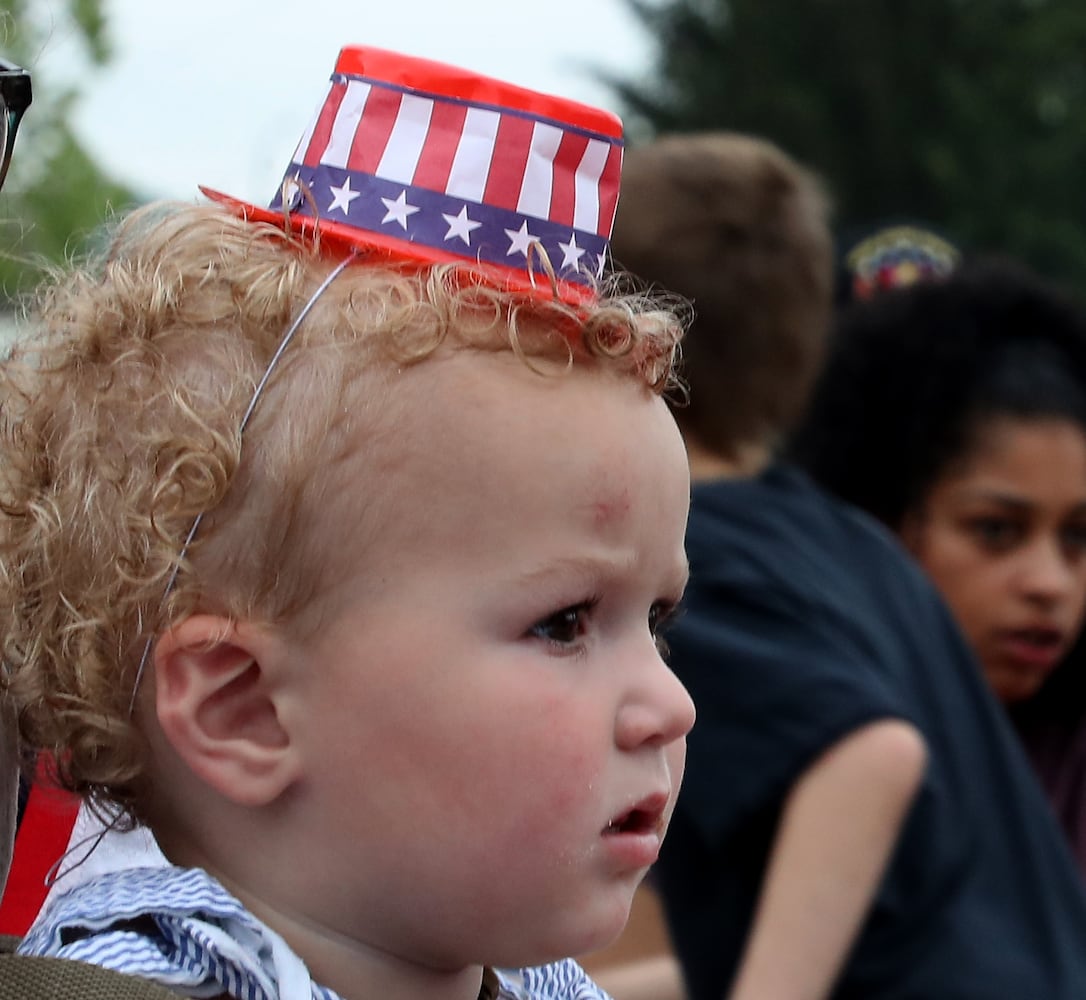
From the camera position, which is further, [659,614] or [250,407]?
[659,614]

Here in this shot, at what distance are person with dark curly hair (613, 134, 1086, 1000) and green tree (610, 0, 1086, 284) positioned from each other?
24490 mm

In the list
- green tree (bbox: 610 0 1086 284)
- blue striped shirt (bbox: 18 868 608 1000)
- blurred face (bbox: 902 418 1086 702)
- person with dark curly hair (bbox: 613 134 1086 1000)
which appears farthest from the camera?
green tree (bbox: 610 0 1086 284)

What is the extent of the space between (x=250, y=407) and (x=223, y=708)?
22cm

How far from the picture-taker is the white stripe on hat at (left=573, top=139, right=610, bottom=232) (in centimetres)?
128

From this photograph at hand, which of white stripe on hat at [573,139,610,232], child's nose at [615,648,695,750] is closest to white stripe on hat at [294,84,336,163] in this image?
white stripe on hat at [573,139,610,232]

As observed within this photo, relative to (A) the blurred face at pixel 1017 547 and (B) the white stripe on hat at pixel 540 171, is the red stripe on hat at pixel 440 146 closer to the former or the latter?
(B) the white stripe on hat at pixel 540 171

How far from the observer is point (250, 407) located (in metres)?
1.18

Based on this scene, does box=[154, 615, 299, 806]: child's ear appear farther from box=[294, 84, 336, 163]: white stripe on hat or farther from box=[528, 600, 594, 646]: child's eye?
box=[294, 84, 336, 163]: white stripe on hat

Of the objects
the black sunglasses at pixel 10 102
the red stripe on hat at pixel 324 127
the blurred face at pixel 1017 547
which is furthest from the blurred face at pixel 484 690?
the blurred face at pixel 1017 547

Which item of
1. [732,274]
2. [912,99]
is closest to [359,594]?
[732,274]

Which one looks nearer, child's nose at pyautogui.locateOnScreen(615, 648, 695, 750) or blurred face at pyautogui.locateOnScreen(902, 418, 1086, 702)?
child's nose at pyautogui.locateOnScreen(615, 648, 695, 750)

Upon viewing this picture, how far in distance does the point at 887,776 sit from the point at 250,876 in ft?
4.75

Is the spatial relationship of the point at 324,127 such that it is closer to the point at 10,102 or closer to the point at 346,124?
the point at 346,124

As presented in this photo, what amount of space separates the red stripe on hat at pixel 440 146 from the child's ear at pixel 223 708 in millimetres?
363
